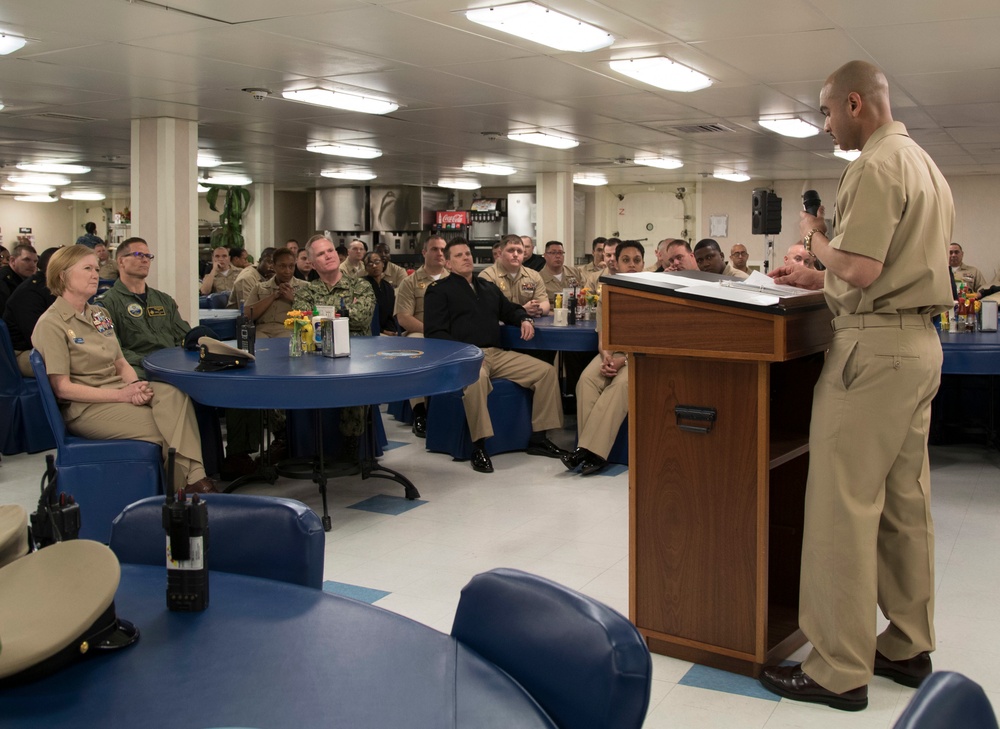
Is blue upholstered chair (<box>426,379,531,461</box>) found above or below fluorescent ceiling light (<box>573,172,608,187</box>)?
below

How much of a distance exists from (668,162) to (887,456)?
1168cm

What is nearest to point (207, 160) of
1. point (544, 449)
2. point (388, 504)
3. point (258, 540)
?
point (544, 449)

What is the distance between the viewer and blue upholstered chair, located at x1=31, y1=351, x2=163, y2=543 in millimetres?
4812

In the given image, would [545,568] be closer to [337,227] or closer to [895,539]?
[895,539]

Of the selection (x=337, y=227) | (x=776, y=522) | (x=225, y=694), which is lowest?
(x=776, y=522)

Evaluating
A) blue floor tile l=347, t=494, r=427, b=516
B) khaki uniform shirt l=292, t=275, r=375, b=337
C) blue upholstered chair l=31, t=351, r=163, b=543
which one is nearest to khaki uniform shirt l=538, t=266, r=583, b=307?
khaki uniform shirt l=292, t=275, r=375, b=337

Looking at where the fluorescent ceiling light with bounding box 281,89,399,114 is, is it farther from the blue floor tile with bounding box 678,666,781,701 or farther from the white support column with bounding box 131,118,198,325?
the blue floor tile with bounding box 678,666,781,701

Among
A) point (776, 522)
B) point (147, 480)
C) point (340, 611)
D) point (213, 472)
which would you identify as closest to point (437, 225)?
point (213, 472)

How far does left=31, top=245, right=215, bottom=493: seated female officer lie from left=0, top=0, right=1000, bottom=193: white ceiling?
58.5 inches

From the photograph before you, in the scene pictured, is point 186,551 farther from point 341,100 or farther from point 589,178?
point 589,178

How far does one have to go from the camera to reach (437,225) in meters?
18.1

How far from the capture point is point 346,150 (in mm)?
12141

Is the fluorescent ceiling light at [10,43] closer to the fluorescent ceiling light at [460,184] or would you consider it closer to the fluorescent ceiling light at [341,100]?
the fluorescent ceiling light at [341,100]

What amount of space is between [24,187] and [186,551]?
20629 millimetres
